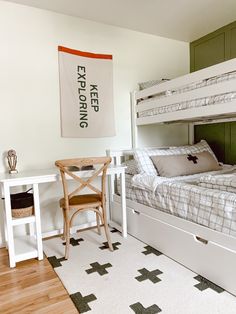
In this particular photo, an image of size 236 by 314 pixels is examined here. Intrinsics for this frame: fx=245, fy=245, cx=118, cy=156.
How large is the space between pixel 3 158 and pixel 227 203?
1.94 metres

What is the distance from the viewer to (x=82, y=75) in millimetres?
2662

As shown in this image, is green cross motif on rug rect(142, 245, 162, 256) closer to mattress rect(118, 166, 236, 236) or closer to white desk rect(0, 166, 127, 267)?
mattress rect(118, 166, 236, 236)

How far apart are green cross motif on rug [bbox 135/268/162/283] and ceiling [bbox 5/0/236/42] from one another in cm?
234

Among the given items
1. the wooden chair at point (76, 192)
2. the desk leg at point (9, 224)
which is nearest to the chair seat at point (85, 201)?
the wooden chair at point (76, 192)

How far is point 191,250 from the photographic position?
173 centimetres

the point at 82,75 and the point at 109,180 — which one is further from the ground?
the point at 82,75

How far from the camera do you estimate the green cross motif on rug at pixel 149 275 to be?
5.43 ft

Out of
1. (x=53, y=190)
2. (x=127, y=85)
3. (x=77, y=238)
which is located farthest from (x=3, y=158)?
(x=127, y=85)

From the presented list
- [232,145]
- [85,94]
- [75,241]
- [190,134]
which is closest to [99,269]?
[75,241]

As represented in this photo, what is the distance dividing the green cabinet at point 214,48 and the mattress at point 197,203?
1.66 meters

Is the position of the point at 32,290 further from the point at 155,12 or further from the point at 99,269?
the point at 155,12

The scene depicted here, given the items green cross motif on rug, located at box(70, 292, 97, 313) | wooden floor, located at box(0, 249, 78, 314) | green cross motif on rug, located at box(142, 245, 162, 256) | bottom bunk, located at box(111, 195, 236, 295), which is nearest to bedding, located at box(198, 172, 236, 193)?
bottom bunk, located at box(111, 195, 236, 295)

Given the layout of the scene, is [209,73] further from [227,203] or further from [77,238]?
[77,238]

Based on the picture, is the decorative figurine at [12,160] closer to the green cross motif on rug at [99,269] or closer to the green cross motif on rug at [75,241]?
the green cross motif on rug at [75,241]
